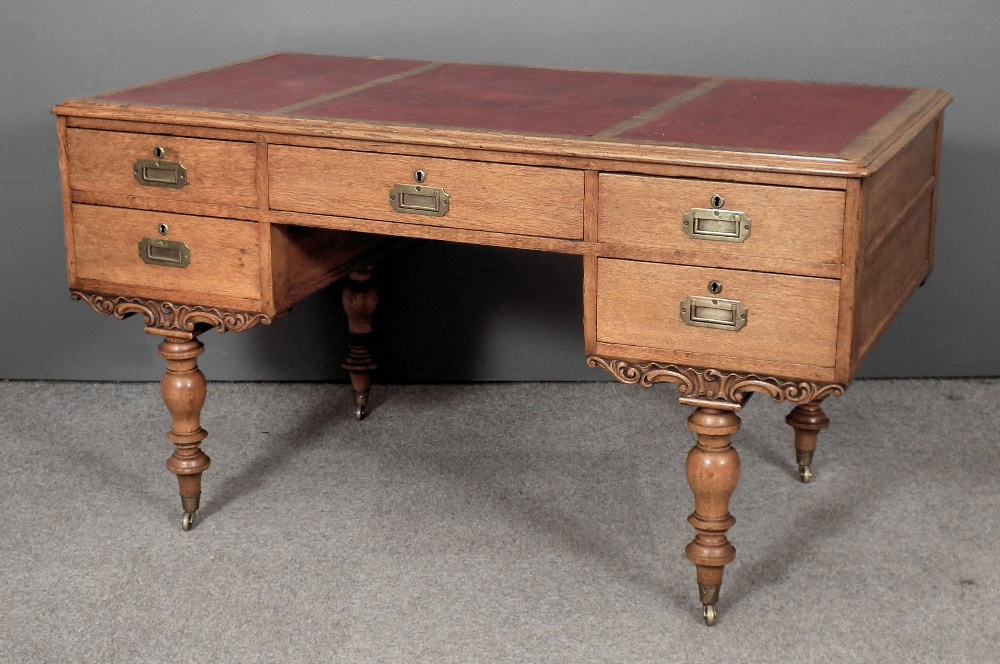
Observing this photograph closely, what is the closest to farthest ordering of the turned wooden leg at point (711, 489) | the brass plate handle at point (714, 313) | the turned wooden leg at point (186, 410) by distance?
the brass plate handle at point (714, 313) < the turned wooden leg at point (711, 489) < the turned wooden leg at point (186, 410)

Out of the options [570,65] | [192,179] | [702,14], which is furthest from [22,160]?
[702,14]

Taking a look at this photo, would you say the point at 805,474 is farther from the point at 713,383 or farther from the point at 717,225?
the point at 717,225

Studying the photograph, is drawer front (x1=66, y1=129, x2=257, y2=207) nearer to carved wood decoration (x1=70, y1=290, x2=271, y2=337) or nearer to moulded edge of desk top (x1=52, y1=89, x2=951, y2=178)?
moulded edge of desk top (x1=52, y1=89, x2=951, y2=178)

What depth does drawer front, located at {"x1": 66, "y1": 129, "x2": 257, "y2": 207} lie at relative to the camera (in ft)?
8.29

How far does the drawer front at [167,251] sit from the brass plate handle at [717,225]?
81 cm

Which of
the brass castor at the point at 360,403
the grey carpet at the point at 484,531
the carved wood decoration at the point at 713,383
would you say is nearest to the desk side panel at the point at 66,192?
the grey carpet at the point at 484,531

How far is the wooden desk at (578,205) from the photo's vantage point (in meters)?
2.18

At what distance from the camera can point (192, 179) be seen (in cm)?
257

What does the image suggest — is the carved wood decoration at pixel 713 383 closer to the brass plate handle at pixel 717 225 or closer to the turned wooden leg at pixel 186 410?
the brass plate handle at pixel 717 225

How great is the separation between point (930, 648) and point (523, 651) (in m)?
0.69

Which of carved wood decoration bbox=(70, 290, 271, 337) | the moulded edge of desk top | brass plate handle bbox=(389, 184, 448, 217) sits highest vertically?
the moulded edge of desk top

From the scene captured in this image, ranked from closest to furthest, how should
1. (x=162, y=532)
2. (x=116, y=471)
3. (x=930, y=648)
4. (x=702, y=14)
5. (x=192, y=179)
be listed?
1. (x=930, y=648)
2. (x=192, y=179)
3. (x=162, y=532)
4. (x=116, y=471)
5. (x=702, y=14)

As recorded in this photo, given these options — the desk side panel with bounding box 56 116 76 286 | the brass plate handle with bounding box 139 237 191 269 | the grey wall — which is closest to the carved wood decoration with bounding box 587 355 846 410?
the brass plate handle with bounding box 139 237 191 269

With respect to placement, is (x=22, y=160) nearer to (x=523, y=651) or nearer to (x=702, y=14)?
(x=702, y=14)
